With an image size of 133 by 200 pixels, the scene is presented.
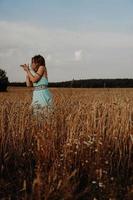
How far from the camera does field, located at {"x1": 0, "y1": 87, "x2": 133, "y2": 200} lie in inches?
157

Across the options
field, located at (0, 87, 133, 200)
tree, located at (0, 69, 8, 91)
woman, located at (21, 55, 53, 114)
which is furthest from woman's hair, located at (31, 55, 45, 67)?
tree, located at (0, 69, 8, 91)

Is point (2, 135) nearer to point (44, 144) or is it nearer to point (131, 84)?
point (44, 144)

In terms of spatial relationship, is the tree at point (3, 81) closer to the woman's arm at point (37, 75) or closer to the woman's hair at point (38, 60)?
the woman's arm at point (37, 75)

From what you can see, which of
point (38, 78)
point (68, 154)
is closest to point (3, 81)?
point (38, 78)

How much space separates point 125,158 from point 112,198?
1.00m

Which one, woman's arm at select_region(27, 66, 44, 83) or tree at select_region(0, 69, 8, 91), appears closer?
woman's arm at select_region(27, 66, 44, 83)

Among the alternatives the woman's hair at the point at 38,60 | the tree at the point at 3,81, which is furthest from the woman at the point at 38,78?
the tree at the point at 3,81

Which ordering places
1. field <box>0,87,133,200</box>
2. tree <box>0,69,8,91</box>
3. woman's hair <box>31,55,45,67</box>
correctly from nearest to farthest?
field <box>0,87,133,200</box>, woman's hair <box>31,55,45,67</box>, tree <box>0,69,8,91</box>

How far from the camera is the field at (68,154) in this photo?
3.98 metres

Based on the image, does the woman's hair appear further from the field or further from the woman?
the field

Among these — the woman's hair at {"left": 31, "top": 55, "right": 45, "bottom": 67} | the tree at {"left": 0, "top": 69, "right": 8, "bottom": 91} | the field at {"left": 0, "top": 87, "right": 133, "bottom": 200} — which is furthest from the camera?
the tree at {"left": 0, "top": 69, "right": 8, "bottom": 91}

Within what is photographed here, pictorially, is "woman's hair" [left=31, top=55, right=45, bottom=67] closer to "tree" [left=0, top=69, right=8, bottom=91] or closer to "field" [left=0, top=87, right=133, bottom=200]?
"field" [left=0, top=87, right=133, bottom=200]

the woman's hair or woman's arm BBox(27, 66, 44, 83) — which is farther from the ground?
the woman's hair

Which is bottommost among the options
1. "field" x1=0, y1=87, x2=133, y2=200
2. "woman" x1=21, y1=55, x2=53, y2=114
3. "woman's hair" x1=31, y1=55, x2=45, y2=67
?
"field" x1=0, y1=87, x2=133, y2=200
